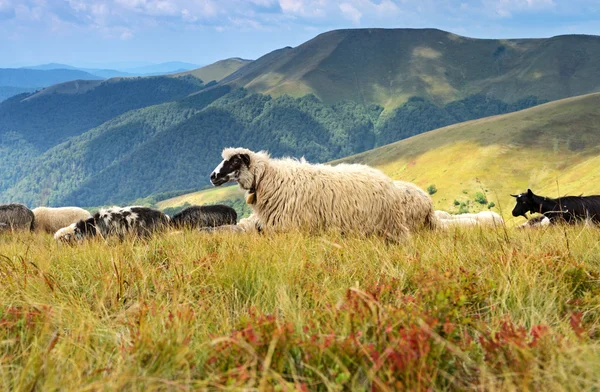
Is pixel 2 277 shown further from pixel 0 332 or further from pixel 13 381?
pixel 13 381

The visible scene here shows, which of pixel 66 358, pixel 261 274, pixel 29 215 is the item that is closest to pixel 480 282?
pixel 261 274

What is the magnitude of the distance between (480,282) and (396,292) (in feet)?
2.47

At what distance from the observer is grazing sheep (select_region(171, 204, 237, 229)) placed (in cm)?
1450

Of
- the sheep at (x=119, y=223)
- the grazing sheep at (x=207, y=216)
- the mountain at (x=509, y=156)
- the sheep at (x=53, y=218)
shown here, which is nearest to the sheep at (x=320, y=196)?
the sheep at (x=119, y=223)

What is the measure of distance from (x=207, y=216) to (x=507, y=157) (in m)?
160

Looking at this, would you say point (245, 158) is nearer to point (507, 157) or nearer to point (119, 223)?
point (119, 223)

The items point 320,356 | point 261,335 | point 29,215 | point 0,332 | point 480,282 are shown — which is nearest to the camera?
point 320,356

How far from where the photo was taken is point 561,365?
2.37 meters

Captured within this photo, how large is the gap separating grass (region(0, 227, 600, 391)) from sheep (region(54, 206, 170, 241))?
6.17 meters

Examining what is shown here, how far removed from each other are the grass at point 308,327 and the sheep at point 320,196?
4.08 m

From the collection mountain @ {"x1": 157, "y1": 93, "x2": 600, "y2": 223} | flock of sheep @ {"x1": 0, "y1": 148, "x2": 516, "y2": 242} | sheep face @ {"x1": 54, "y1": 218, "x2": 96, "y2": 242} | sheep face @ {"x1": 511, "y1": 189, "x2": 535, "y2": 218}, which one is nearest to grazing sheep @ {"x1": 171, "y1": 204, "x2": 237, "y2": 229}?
sheep face @ {"x1": 54, "y1": 218, "x2": 96, "y2": 242}

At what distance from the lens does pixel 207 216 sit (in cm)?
1520

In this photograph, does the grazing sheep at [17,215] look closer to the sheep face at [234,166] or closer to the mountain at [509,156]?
the sheep face at [234,166]

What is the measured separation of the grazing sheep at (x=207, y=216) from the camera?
571 inches
